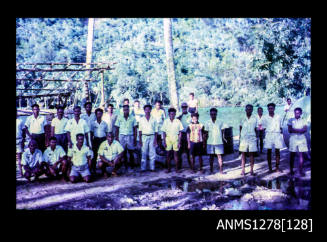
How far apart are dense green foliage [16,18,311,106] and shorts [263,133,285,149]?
8066mm

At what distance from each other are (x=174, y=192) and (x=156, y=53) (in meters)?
14.6

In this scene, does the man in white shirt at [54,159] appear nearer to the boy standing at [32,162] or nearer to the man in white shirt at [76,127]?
the boy standing at [32,162]

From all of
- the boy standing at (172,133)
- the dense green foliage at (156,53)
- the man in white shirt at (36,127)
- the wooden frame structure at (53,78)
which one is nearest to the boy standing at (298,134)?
the boy standing at (172,133)

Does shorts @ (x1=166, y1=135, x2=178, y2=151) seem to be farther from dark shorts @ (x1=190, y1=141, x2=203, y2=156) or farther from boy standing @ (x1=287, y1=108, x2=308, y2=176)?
boy standing @ (x1=287, y1=108, x2=308, y2=176)

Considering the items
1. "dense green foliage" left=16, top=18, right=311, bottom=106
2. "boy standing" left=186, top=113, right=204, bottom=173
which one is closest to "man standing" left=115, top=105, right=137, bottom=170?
"boy standing" left=186, top=113, right=204, bottom=173

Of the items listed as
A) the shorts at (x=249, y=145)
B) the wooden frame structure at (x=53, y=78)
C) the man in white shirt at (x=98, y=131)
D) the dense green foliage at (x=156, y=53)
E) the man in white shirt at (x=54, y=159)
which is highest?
the dense green foliage at (x=156, y=53)

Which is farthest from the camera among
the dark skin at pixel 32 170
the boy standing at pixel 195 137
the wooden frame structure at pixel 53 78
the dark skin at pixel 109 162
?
the wooden frame structure at pixel 53 78

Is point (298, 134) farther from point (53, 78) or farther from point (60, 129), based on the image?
point (53, 78)

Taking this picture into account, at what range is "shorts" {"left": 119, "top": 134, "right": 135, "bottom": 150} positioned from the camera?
20.5ft

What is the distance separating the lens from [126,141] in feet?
20.5

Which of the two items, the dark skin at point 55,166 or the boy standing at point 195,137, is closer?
the dark skin at point 55,166

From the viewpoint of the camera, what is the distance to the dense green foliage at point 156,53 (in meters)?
17.1
